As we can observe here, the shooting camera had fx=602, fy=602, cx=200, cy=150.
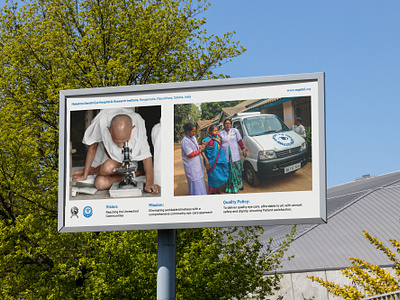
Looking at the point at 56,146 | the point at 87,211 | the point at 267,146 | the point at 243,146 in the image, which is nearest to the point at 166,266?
the point at 87,211

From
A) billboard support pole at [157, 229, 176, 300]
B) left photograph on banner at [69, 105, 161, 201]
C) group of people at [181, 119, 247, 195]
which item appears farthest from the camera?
left photograph on banner at [69, 105, 161, 201]

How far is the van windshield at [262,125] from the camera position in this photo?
12.3m

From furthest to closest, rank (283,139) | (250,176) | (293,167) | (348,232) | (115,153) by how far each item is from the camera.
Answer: (348,232), (115,153), (283,139), (250,176), (293,167)

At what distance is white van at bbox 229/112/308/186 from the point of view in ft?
39.7

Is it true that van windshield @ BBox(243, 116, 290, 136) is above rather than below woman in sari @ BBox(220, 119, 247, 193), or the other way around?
above

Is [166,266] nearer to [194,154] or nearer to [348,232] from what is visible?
[194,154]

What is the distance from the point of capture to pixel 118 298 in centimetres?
1661

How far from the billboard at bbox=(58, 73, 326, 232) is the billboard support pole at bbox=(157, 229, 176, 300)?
0.47 m

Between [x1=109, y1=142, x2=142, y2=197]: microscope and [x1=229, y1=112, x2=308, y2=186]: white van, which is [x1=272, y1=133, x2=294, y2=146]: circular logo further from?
[x1=109, y1=142, x2=142, y2=197]: microscope

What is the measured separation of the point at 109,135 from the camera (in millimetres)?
12953

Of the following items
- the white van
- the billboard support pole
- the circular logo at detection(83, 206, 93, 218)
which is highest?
the white van

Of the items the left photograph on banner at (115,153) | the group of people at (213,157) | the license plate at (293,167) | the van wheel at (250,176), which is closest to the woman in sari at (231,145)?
the group of people at (213,157)

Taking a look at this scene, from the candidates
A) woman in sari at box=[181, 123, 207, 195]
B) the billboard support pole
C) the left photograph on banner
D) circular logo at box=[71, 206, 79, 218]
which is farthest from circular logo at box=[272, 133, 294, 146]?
circular logo at box=[71, 206, 79, 218]

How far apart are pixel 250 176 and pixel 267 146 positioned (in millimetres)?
776
